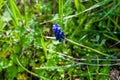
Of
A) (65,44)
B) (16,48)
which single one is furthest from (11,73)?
(65,44)

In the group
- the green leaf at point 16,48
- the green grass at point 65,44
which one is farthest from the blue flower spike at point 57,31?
the green leaf at point 16,48

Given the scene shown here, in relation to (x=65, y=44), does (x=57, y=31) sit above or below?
above

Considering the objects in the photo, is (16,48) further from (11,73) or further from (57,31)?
(57,31)

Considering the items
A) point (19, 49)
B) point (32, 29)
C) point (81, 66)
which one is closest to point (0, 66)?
point (19, 49)

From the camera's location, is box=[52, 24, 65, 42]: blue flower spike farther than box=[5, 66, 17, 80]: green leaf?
No

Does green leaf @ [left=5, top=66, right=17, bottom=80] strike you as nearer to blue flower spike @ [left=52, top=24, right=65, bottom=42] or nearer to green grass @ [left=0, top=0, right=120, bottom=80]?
green grass @ [left=0, top=0, right=120, bottom=80]

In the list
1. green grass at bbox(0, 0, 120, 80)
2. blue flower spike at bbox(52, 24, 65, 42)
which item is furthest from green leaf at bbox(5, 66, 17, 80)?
blue flower spike at bbox(52, 24, 65, 42)

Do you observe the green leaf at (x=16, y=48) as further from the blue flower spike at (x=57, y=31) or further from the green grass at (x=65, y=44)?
the blue flower spike at (x=57, y=31)

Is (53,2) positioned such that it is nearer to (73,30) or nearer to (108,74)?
(73,30)
